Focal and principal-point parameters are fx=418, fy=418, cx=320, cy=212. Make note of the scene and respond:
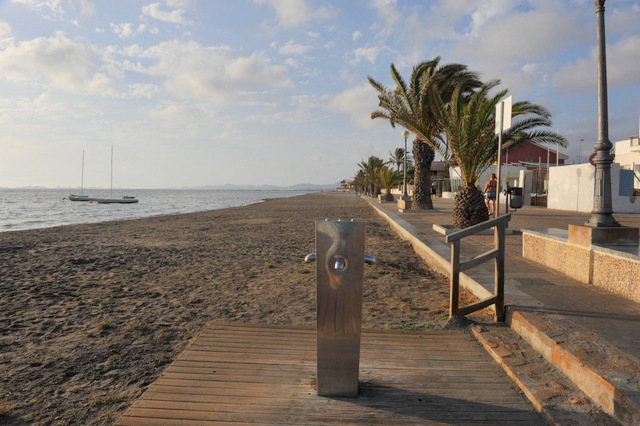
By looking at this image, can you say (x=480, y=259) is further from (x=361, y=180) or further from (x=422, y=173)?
(x=361, y=180)

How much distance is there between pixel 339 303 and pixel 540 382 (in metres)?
1.44

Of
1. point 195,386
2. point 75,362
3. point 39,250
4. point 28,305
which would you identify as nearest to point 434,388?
point 195,386

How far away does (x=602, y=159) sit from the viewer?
17.2 feet

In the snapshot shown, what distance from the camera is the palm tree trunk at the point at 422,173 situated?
776 inches

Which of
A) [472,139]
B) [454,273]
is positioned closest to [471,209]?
[472,139]

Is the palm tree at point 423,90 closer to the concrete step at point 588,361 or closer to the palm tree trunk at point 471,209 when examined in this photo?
the palm tree trunk at point 471,209

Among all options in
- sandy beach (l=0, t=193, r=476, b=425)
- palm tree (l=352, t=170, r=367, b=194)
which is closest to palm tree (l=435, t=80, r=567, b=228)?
sandy beach (l=0, t=193, r=476, b=425)

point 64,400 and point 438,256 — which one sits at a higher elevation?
point 438,256

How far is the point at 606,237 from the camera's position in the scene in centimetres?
501

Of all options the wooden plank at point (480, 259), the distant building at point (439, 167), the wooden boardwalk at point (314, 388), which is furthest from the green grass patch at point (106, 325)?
the distant building at point (439, 167)

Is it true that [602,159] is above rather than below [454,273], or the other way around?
above

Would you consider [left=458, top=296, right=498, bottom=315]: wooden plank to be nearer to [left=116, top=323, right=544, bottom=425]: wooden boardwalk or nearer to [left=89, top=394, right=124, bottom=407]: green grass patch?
[left=116, top=323, right=544, bottom=425]: wooden boardwalk

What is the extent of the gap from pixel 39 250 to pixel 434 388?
11545mm

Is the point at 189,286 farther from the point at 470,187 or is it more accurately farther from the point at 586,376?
the point at 470,187
